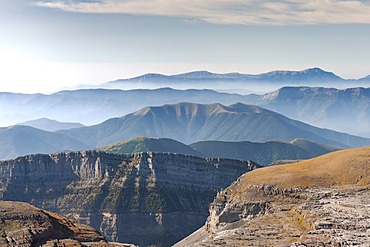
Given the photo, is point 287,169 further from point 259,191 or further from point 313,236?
point 313,236

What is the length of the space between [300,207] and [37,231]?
62456mm

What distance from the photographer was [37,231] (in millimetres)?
121000

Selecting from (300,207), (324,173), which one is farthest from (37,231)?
(324,173)

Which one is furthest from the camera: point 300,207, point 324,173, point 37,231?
point 324,173

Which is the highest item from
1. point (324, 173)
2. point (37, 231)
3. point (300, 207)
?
point (324, 173)

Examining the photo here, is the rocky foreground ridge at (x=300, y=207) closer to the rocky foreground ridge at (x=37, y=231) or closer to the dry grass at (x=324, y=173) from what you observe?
the dry grass at (x=324, y=173)

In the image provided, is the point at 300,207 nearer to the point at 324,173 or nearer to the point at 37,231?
the point at 324,173

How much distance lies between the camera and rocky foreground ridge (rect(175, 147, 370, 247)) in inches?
4311

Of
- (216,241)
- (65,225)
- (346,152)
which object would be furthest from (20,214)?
(346,152)

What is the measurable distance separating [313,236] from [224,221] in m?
68.5

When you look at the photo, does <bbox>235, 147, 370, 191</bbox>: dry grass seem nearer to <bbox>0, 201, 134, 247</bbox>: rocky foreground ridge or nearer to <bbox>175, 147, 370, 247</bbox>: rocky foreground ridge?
<bbox>175, 147, 370, 247</bbox>: rocky foreground ridge

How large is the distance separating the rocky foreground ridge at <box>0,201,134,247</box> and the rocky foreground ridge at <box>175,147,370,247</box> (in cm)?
2595

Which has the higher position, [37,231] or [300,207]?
[300,207]

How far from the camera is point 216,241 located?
116 m
